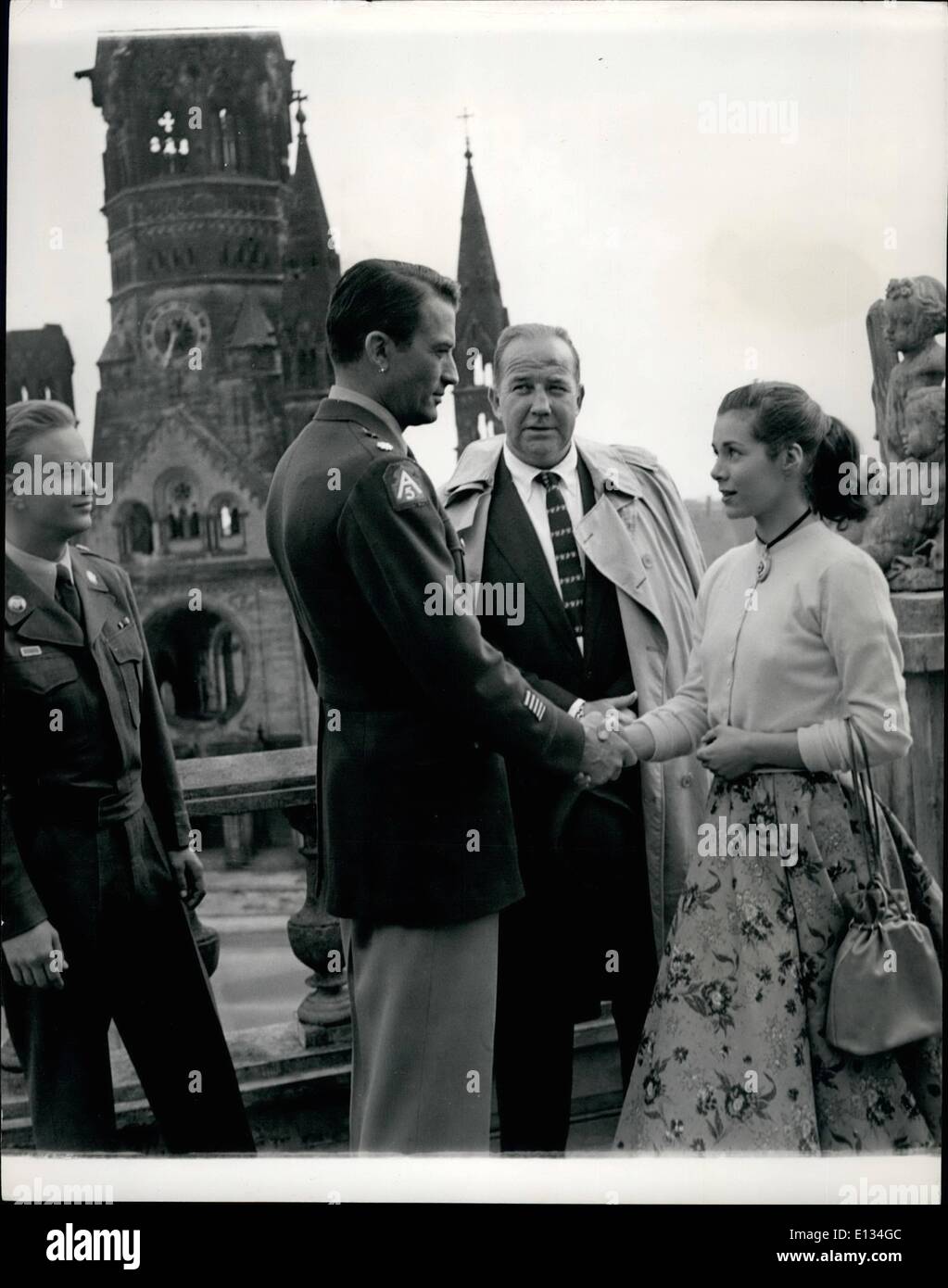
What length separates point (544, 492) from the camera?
435cm

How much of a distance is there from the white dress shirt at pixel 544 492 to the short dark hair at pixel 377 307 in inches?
21.1

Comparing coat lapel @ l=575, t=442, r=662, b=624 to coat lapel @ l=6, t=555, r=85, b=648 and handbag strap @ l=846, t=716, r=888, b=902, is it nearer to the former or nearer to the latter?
handbag strap @ l=846, t=716, r=888, b=902

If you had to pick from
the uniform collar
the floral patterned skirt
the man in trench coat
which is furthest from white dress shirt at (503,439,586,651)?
the floral patterned skirt

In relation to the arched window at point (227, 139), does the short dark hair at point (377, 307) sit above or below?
below

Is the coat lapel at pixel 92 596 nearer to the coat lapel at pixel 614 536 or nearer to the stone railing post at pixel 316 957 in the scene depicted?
the stone railing post at pixel 316 957

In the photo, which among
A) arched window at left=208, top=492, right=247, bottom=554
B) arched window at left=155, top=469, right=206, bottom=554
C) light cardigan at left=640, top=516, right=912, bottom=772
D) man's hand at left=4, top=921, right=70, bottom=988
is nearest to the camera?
light cardigan at left=640, top=516, right=912, bottom=772

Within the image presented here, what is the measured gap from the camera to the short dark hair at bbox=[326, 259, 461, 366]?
13.1 ft

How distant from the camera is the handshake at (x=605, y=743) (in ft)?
13.4

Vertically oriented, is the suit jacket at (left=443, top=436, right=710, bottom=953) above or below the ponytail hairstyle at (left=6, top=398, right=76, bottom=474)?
below

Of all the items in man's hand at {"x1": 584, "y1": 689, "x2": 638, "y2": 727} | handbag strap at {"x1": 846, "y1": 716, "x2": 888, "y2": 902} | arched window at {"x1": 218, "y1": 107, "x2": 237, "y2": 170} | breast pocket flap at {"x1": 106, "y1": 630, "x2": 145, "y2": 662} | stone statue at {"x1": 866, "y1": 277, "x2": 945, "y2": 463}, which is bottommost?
handbag strap at {"x1": 846, "y1": 716, "x2": 888, "y2": 902}

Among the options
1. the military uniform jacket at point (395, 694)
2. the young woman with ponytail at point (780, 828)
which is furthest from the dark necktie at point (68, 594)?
the young woman with ponytail at point (780, 828)

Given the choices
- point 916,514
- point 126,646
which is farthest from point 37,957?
point 916,514

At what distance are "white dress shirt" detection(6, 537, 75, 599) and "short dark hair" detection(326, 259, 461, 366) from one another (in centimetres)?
101

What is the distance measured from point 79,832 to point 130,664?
501 millimetres
